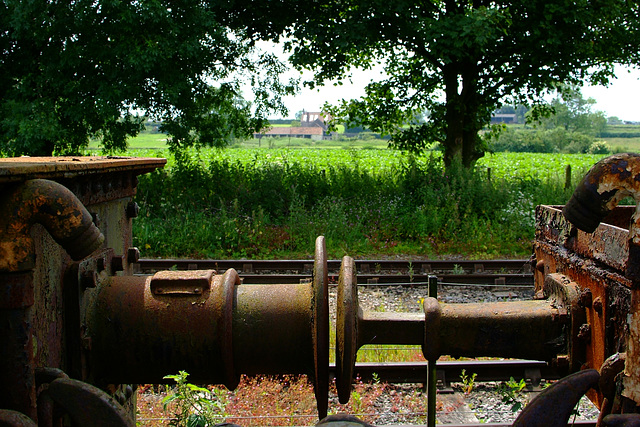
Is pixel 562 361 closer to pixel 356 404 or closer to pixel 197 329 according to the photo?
pixel 197 329

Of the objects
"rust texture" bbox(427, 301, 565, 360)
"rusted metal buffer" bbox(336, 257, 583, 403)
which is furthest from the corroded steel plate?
"rust texture" bbox(427, 301, 565, 360)

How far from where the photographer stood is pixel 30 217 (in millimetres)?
1840

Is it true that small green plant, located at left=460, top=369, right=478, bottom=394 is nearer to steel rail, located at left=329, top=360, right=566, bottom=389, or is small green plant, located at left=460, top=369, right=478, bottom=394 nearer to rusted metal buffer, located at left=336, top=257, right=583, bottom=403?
steel rail, located at left=329, top=360, right=566, bottom=389

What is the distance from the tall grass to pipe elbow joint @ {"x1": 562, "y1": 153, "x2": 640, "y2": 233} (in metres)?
7.75

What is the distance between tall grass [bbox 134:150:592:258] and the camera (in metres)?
10.4

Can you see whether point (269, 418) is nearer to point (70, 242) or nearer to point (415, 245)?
point (70, 242)

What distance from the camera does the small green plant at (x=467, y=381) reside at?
495 cm

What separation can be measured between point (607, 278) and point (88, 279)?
92.5 inches

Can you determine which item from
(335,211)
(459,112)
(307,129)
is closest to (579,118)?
(307,129)

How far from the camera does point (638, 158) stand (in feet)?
6.89

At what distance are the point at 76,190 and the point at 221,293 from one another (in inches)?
30.3

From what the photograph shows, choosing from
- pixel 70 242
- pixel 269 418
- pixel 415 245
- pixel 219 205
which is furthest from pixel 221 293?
pixel 219 205

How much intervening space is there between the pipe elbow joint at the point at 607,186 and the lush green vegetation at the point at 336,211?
7825mm

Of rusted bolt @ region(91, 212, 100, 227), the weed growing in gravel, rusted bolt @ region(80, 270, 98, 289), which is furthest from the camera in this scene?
the weed growing in gravel
